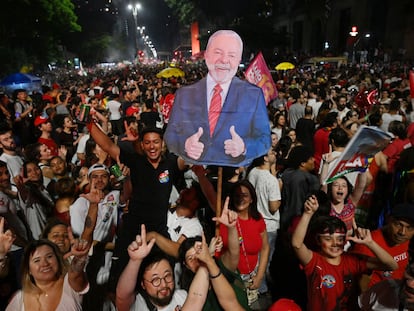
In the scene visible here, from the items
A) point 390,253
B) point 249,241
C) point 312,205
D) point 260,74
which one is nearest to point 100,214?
point 249,241

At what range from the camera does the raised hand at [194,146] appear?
3.06m

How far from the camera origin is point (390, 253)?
10.3 feet

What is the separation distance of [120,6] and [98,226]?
13001 centimetres

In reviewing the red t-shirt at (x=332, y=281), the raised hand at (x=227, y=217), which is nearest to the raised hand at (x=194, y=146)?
the raised hand at (x=227, y=217)

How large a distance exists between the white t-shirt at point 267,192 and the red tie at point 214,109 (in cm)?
145

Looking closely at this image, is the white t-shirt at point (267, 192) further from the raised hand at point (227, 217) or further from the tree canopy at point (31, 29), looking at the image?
the tree canopy at point (31, 29)

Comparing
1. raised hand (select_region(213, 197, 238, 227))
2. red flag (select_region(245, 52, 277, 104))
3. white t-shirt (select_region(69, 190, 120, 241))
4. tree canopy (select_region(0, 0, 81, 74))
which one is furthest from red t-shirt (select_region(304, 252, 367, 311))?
tree canopy (select_region(0, 0, 81, 74))

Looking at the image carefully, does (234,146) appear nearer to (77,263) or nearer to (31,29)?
(77,263)

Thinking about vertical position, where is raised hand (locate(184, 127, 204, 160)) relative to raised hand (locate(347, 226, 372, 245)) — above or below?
above

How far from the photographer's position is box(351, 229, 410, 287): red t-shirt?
121 inches

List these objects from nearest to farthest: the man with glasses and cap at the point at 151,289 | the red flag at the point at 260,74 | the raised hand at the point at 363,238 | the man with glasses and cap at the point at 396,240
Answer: the man with glasses and cap at the point at 151,289
the raised hand at the point at 363,238
the man with glasses and cap at the point at 396,240
the red flag at the point at 260,74

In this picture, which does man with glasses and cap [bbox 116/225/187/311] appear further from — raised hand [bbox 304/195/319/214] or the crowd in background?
raised hand [bbox 304/195/319/214]

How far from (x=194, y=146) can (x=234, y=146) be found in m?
0.32

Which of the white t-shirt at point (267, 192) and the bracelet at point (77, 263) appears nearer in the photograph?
the bracelet at point (77, 263)
